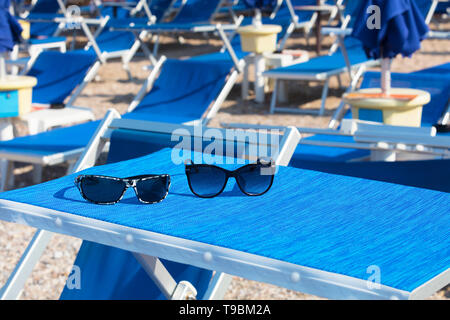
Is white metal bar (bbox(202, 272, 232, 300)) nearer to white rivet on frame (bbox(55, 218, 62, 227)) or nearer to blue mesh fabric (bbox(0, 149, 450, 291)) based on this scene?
blue mesh fabric (bbox(0, 149, 450, 291))

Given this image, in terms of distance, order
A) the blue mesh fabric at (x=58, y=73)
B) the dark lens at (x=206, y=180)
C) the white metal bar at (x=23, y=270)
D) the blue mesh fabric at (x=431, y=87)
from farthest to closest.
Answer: the blue mesh fabric at (x=58, y=73) → the blue mesh fabric at (x=431, y=87) → the white metal bar at (x=23, y=270) → the dark lens at (x=206, y=180)

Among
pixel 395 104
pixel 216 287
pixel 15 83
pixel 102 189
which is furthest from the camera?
pixel 15 83

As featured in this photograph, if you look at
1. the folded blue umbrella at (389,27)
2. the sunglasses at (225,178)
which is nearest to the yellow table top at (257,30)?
the folded blue umbrella at (389,27)

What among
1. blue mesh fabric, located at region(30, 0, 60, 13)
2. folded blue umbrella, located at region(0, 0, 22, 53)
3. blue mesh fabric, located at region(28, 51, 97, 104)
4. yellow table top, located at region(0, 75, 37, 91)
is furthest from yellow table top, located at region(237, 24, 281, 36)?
blue mesh fabric, located at region(30, 0, 60, 13)

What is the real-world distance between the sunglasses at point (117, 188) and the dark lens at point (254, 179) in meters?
0.17

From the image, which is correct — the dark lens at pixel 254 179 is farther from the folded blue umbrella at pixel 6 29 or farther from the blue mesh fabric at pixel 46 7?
the blue mesh fabric at pixel 46 7

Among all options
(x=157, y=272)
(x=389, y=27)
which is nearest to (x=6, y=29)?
(x=389, y=27)

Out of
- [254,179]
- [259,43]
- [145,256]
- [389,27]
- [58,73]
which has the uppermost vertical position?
[389,27]

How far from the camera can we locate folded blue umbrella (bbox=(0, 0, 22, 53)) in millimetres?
4496

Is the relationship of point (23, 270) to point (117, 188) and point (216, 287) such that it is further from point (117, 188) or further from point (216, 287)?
point (117, 188)

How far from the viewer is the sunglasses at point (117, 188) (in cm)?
151

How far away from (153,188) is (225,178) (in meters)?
0.16

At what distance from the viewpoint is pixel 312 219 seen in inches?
54.8
